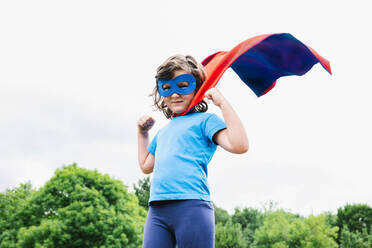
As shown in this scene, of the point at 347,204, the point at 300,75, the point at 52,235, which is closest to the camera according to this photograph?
the point at 300,75

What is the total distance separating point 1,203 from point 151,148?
66.7 feet

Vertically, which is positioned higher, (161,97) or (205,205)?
(161,97)

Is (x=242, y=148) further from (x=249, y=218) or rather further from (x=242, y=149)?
(x=249, y=218)

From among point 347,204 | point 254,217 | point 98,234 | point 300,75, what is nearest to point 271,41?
point 300,75

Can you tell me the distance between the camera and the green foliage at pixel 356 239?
29.8 meters

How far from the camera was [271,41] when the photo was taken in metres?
3.34

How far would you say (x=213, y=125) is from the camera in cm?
288

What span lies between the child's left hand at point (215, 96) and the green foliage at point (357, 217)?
34.6 metres

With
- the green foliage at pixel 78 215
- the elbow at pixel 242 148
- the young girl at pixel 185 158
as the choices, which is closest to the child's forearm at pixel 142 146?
the young girl at pixel 185 158

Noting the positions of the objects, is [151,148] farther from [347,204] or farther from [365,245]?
[347,204]

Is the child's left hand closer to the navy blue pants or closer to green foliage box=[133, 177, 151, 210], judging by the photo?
the navy blue pants

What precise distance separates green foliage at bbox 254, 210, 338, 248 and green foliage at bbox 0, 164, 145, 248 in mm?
15173

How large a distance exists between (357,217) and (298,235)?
7.32m

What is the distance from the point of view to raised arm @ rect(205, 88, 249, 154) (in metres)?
2.72
